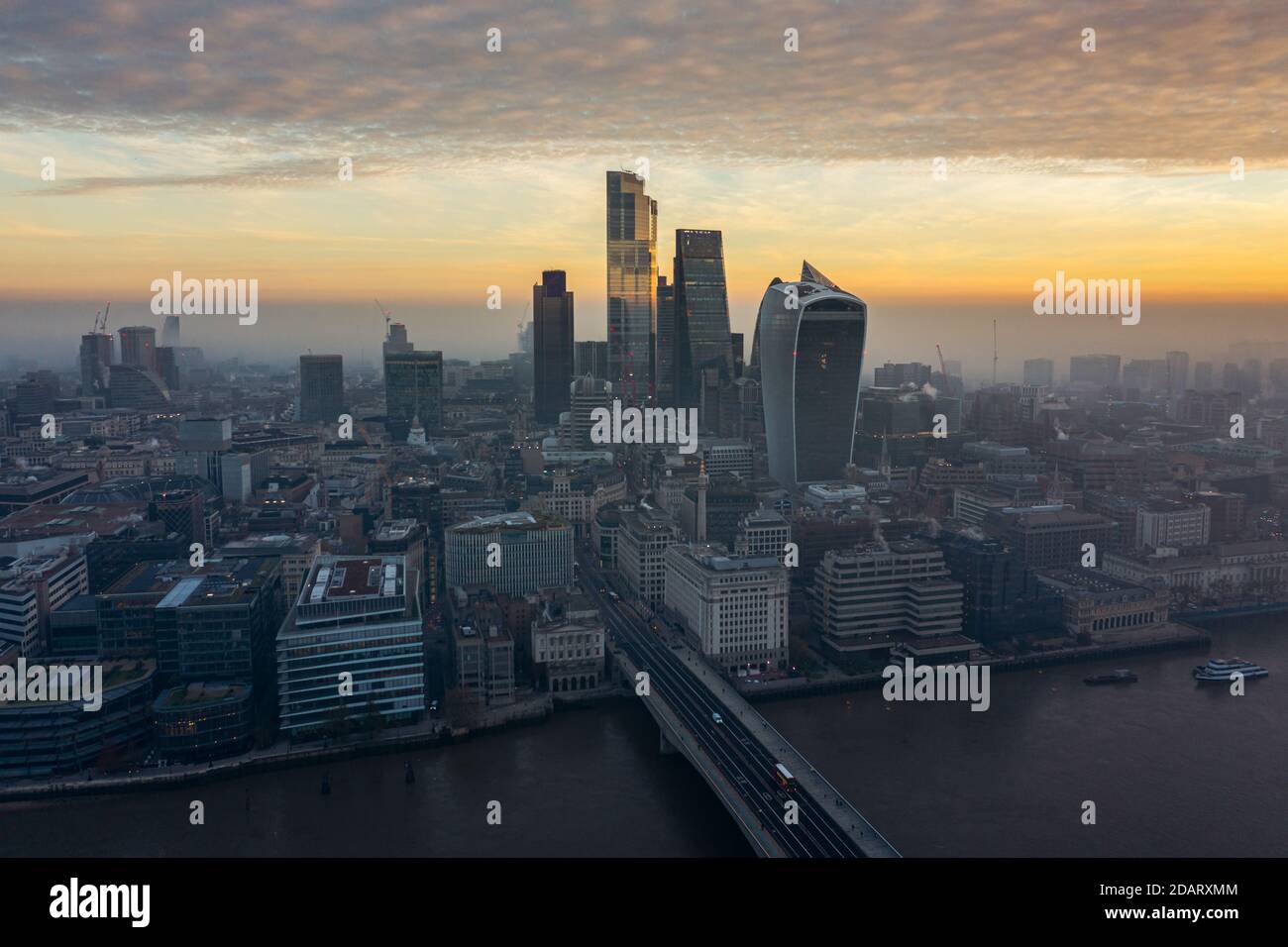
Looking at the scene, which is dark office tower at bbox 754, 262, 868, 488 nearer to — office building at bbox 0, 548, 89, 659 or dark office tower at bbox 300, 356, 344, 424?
office building at bbox 0, 548, 89, 659

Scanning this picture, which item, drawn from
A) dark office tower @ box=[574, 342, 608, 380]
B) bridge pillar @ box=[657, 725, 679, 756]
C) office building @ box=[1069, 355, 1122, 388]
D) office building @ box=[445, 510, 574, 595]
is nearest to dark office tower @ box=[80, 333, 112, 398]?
dark office tower @ box=[574, 342, 608, 380]

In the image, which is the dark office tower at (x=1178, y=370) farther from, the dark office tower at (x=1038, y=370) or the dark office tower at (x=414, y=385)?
the dark office tower at (x=414, y=385)

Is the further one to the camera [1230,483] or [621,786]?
[1230,483]

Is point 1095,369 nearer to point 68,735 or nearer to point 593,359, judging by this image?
point 593,359
